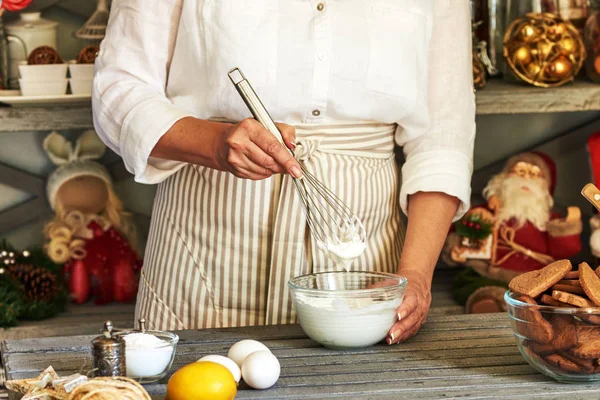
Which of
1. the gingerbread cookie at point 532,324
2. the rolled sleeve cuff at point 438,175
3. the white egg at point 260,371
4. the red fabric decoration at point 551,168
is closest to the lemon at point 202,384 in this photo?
the white egg at point 260,371

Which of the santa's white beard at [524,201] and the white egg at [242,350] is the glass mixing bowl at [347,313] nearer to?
the white egg at [242,350]

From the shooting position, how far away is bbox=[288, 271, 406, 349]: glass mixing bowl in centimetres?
115

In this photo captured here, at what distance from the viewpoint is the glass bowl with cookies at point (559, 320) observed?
38.9 inches

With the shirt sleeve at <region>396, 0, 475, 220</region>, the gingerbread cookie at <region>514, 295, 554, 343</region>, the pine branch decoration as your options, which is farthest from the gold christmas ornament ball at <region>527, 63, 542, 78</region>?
the gingerbread cookie at <region>514, 295, 554, 343</region>

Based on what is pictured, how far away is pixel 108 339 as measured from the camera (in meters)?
0.97

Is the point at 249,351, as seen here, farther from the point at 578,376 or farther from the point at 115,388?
the point at 578,376

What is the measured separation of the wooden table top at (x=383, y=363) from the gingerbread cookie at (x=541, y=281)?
0.10m

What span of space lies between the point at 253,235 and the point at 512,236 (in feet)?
2.90

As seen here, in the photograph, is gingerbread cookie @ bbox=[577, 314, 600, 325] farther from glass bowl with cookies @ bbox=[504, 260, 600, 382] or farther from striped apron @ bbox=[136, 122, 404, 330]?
striped apron @ bbox=[136, 122, 404, 330]

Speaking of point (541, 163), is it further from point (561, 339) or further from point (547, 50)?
point (561, 339)

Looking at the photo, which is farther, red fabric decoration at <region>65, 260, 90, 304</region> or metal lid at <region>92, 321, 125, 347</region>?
red fabric decoration at <region>65, 260, 90, 304</region>

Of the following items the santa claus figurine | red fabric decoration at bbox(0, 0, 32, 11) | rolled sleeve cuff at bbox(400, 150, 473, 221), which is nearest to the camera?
rolled sleeve cuff at bbox(400, 150, 473, 221)

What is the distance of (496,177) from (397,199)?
683 mm

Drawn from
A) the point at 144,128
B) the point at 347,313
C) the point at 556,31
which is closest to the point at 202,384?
the point at 347,313
